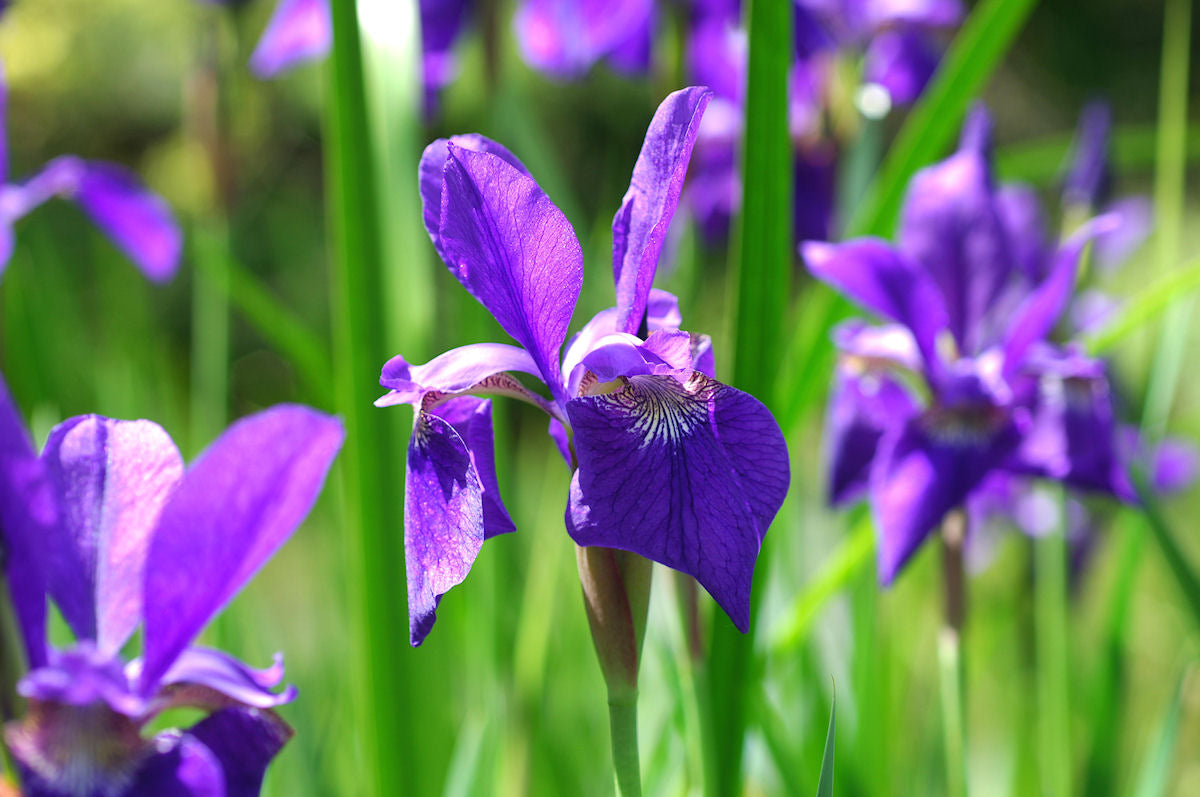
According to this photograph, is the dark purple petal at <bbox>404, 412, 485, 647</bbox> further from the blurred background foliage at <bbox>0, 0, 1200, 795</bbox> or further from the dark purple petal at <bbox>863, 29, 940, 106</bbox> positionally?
the dark purple petal at <bbox>863, 29, 940, 106</bbox>

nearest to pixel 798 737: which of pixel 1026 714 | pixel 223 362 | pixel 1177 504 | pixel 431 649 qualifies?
pixel 431 649

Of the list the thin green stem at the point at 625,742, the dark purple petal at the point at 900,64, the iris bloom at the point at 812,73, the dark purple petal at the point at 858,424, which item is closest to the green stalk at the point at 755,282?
the thin green stem at the point at 625,742

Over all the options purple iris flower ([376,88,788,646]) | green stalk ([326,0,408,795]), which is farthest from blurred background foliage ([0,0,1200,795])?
purple iris flower ([376,88,788,646])

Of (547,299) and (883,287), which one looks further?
(883,287)

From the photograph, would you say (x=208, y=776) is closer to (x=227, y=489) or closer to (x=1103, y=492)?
(x=227, y=489)

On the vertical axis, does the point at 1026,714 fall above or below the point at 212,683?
below

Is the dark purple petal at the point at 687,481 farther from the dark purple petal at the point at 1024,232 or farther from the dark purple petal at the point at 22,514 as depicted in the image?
the dark purple petal at the point at 1024,232

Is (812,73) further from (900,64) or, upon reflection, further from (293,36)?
(293,36)
